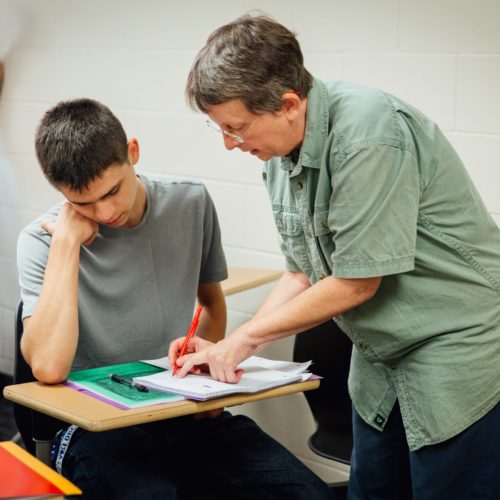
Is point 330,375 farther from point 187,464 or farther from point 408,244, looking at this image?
point 408,244

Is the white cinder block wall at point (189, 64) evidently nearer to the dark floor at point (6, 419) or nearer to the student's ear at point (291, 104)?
the dark floor at point (6, 419)

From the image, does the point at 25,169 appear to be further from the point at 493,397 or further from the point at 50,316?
the point at 493,397

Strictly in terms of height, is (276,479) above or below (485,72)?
below

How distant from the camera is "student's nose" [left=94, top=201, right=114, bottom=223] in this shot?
72.7 inches

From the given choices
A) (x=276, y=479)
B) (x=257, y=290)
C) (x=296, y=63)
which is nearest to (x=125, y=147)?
(x=296, y=63)

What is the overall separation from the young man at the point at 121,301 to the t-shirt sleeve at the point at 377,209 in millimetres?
643

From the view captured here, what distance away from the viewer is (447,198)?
1494 millimetres

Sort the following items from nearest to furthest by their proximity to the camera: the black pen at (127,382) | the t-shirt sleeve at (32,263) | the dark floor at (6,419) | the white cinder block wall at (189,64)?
the black pen at (127,382), the t-shirt sleeve at (32,263), the white cinder block wall at (189,64), the dark floor at (6,419)

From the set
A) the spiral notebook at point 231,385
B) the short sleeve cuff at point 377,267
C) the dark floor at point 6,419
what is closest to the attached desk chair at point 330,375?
the spiral notebook at point 231,385

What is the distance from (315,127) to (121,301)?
76cm

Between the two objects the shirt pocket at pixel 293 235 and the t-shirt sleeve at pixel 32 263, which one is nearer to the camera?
the shirt pocket at pixel 293 235

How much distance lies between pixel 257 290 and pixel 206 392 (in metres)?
1.49

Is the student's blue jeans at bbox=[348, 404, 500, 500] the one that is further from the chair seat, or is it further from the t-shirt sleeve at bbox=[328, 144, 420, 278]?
the chair seat

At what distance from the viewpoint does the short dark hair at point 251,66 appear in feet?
4.69
